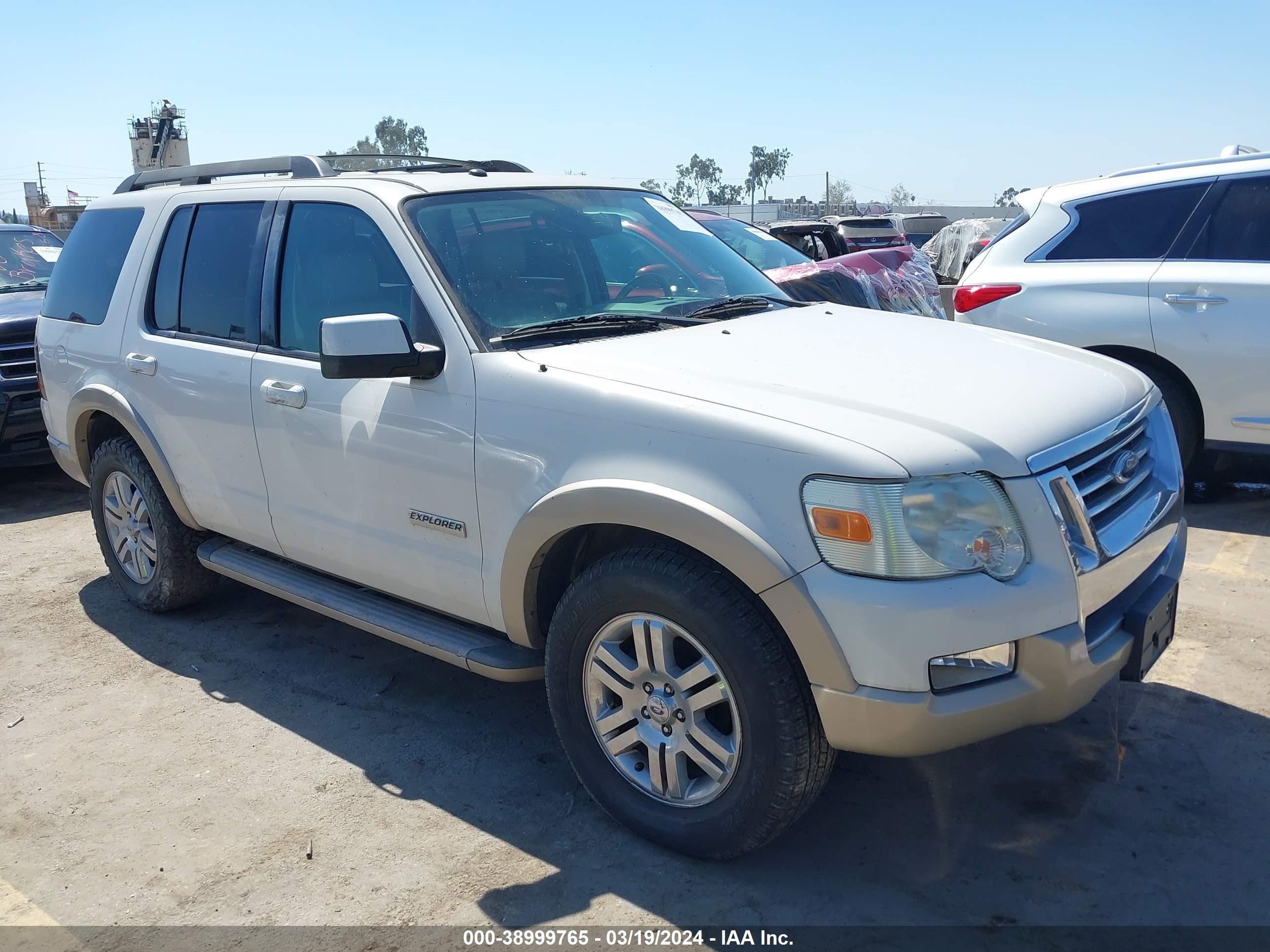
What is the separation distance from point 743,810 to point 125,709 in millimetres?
2679

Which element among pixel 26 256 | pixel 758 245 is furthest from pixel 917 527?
pixel 26 256

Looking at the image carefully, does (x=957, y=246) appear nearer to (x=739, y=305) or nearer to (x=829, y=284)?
(x=829, y=284)

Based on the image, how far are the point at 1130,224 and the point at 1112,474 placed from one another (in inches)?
150

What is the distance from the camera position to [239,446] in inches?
163

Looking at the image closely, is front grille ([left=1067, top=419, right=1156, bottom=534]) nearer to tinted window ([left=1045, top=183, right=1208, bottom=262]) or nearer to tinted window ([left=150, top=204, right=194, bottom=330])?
tinted window ([left=1045, top=183, right=1208, bottom=262])

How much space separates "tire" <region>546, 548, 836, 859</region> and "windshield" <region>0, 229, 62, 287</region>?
24.9ft

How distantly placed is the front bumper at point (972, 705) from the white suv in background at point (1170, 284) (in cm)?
370

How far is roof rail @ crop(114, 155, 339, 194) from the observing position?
168 inches

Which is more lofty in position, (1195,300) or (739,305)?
(739,305)

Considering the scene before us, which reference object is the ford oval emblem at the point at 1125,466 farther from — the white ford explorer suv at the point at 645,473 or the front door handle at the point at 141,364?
the front door handle at the point at 141,364

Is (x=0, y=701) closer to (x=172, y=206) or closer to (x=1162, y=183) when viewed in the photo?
(x=172, y=206)

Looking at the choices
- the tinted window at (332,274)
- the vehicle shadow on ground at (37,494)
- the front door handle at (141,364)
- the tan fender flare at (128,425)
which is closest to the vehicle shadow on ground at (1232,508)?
the tinted window at (332,274)

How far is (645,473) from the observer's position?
2840mm

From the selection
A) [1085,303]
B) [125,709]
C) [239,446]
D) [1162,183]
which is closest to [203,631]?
[125,709]
